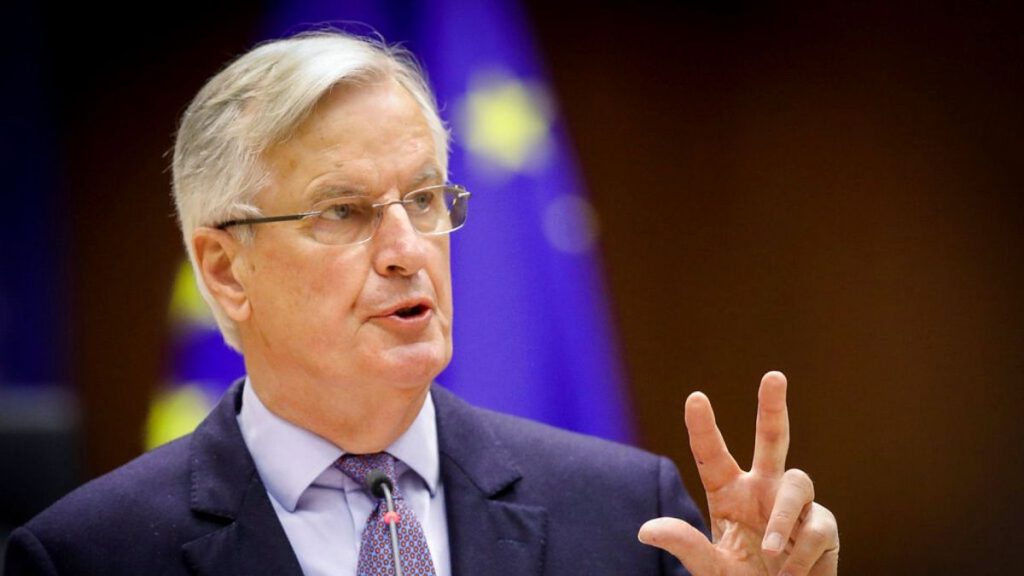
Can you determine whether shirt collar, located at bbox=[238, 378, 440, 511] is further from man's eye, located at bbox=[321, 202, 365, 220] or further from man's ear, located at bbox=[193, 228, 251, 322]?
man's eye, located at bbox=[321, 202, 365, 220]

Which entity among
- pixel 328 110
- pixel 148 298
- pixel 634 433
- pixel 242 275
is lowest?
pixel 634 433

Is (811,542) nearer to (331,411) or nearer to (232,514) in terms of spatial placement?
(331,411)

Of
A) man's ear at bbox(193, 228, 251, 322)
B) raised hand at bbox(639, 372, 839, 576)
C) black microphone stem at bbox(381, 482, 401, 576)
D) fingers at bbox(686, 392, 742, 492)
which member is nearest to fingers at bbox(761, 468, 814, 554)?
raised hand at bbox(639, 372, 839, 576)

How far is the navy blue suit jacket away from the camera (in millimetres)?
2055

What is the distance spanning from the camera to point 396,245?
2135 mm

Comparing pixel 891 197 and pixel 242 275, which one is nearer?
pixel 242 275

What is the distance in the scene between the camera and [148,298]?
389 centimetres

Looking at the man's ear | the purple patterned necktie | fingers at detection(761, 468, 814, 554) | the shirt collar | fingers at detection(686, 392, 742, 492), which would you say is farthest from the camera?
the man's ear

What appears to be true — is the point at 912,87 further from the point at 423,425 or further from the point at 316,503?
the point at 316,503

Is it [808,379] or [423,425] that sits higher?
[423,425]

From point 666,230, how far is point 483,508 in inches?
76.6

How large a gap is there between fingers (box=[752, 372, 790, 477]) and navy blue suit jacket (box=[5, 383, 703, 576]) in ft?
1.16

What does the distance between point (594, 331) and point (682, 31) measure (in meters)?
0.99

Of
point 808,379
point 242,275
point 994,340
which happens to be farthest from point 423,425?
point 994,340
